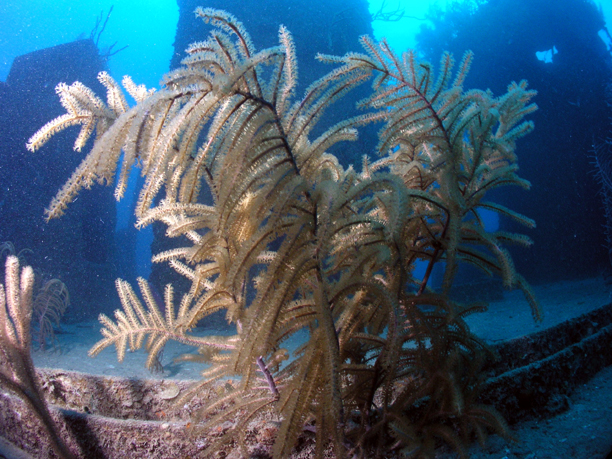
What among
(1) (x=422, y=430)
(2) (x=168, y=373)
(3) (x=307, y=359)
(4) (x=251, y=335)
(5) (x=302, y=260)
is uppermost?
(5) (x=302, y=260)

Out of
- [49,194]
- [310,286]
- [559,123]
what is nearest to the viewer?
[310,286]

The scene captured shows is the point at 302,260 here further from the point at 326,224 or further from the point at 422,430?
the point at 422,430

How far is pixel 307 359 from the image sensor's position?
4.45ft

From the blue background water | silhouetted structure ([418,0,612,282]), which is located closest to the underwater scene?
silhouetted structure ([418,0,612,282])

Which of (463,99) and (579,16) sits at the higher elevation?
(579,16)

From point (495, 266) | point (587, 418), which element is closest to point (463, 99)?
point (495, 266)

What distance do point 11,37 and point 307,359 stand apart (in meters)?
121

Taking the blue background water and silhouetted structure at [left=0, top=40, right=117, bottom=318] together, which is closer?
silhouetted structure at [left=0, top=40, right=117, bottom=318]

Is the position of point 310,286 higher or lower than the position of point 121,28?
lower

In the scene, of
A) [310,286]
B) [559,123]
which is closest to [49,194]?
[310,286]

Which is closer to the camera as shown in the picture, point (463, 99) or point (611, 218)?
point (463, 99)

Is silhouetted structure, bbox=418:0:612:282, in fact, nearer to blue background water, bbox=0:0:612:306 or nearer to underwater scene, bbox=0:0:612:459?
underwater scene, bbox=0:0:612:459

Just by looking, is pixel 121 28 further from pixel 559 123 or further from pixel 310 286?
pixel 310 286

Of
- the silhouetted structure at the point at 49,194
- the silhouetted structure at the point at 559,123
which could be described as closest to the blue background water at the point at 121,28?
the silhouetted structure at the point at 49,194
